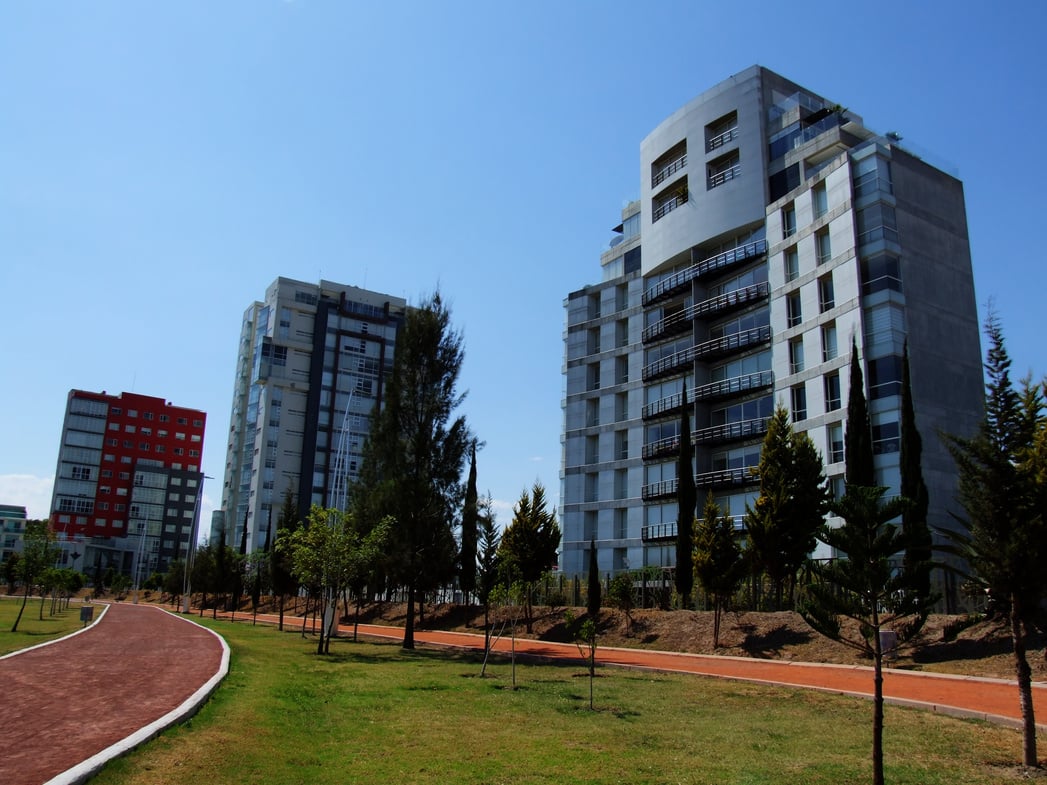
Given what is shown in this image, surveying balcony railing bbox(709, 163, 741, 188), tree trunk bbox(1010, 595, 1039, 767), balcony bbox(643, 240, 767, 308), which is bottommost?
tree trunk bbox(1010, 595, 1039, 767)

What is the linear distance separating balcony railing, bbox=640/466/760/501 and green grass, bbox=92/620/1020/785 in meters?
28.3

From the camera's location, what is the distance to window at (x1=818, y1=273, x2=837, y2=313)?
135ft

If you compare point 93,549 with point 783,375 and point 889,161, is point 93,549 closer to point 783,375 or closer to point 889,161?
point 783,375

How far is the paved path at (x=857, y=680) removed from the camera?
49.0 ft

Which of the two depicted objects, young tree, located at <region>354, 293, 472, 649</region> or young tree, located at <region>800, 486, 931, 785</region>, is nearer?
young tree, located at <region>800, 486, 931, 785</region>

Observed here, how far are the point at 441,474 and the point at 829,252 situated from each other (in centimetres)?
2409

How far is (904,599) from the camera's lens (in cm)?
931

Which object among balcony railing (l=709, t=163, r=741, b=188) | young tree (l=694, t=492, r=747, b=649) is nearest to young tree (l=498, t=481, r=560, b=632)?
young tree (l=694, t=492, r=747, b=649)

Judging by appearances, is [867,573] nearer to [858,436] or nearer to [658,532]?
[858,436]

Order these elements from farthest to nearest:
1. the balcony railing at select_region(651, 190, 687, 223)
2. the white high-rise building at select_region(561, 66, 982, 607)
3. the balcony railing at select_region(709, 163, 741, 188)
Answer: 1. the balcony railing at select_region(651, 190, 687, 223)
2. the balcony railing at select_region(709, 163, 741, 188)
3. the white high-rise building at select_region(561, 66, 982, 607)

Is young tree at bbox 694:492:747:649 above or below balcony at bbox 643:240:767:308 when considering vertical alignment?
below

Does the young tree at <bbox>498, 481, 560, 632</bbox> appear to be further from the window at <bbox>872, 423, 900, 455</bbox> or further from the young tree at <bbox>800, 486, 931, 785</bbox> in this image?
the young tree at <bbox>800, 486, 931, 785</bbox>

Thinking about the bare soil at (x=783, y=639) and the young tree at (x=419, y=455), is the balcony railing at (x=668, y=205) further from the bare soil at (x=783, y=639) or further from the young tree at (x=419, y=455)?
the bare soil at (x=783, y=639)

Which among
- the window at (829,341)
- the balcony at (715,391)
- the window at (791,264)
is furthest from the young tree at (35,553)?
the window at (791,264)
